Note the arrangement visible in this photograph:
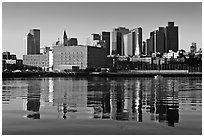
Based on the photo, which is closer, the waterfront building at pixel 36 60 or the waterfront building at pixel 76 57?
the waterfront building at pixel 76 57

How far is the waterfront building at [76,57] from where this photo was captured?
15862cm

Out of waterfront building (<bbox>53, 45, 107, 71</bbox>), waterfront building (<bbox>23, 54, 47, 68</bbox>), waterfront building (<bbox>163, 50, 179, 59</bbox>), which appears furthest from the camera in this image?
waterfront building (<bbox>23, 54, 47, 68</bbox>)

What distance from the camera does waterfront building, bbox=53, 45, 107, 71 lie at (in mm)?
158625

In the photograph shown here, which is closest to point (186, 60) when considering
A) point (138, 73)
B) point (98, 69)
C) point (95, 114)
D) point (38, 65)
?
point (138, 73)

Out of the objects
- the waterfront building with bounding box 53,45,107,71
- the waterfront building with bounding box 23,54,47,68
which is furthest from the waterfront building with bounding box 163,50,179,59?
the waterfront building with bounding box 23,54,47,68

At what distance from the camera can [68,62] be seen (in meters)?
160

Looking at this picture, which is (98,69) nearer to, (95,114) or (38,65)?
(38,65)

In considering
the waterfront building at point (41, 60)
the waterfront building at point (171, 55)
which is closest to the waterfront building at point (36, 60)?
the waterfront building at point (41, 60)

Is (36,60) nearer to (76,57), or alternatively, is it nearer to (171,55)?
(76,57)

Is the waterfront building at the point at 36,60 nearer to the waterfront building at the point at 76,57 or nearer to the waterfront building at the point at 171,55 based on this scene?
the waterfront building at the point at 76,57

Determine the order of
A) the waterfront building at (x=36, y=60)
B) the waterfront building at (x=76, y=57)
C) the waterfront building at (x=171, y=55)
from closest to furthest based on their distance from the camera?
the waterfront building at (x=76, y=57) < the waterfront building at (x=171, y=55) < the waterfront building at (x=36, y=60)

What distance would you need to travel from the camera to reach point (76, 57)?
530 ft

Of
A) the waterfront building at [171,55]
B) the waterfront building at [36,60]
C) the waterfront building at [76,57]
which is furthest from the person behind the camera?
the waterfront building at [36,60]

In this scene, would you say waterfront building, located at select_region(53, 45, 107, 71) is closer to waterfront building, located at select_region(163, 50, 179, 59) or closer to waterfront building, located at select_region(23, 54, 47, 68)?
waterfront building, located at select_region(23, 54, 47, 68)
